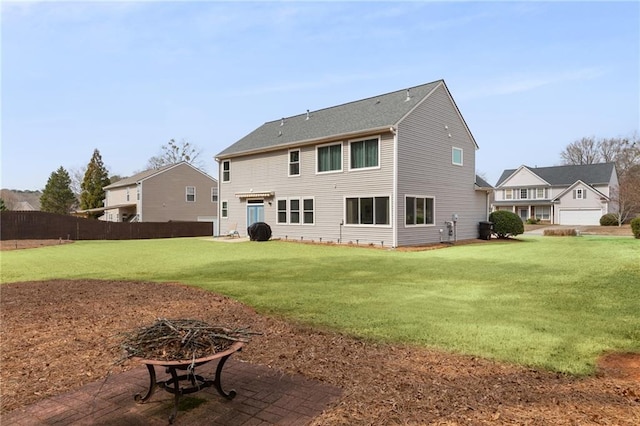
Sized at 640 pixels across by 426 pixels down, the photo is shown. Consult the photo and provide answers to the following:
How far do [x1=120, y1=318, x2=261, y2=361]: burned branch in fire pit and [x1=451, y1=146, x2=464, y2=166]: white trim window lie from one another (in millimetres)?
19800

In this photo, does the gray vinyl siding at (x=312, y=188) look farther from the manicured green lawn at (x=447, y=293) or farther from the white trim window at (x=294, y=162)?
the manicured green lawn at (x=447, y=293)

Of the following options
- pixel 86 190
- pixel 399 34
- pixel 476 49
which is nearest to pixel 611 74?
pixel 476 49

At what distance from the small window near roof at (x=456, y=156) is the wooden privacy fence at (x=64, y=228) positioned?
21476 millimetres

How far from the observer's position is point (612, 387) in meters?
3.35

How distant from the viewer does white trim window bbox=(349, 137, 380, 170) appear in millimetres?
18172

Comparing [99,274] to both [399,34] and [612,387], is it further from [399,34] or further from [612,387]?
[399,34]

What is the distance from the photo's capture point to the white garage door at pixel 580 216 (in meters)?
43.8

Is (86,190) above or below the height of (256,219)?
above

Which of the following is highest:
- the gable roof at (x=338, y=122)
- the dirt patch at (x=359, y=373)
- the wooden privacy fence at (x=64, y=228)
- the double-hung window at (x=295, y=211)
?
the gable roof at (x=338, y=122)

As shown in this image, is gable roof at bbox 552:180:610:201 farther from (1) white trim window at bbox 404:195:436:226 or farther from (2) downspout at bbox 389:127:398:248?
(2) downspout at bbox 389:127:398:248

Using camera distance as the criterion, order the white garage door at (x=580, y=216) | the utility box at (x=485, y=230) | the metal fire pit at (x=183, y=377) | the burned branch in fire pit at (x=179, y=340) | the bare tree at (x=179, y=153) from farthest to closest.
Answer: the bare tree at (x=179, y=153)
the white garage door at (x=580, y=216)
the utility box at (x=485, y=230)
the burned branch in fire pit at (x=179, y=340)
the metal fire pit at (x=183, y=377)

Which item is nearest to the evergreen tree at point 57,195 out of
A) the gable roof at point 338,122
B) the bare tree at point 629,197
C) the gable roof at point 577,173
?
the gable roof at point 338,122

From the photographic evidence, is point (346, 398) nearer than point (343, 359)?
Yes

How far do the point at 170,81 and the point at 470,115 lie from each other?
17.1 metres
